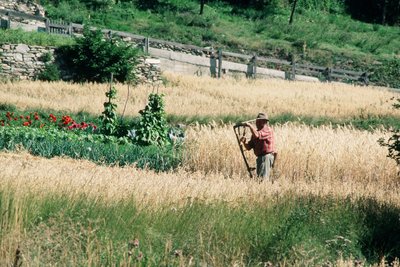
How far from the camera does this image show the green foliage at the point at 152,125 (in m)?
18.1

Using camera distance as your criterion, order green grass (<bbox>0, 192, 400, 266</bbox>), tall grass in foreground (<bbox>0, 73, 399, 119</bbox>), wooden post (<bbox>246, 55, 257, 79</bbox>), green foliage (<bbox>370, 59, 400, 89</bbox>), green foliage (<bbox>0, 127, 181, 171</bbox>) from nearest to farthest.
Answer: green grass (<bbox>0, 192, 400, 266</bbox>) → green foliage (<bbox>0, 127, 181, 171</bbox>) → tall grass in foreground (<bbox>0, 73, 399, 119</bbox>) → wooden post (<bbox>246, 55, 257, 79</bbox>) → green foliage (<bbox>370, 59, 400, 89</bbox>)

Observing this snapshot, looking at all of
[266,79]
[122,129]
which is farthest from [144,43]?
[122,129]

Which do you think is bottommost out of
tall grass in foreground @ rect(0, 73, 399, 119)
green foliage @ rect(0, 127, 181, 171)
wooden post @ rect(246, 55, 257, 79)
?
wooden post @ rect(246, 55, 257, 79)

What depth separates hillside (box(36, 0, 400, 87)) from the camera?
45.8m

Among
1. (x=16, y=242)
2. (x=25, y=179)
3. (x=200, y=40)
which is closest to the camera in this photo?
(x=16, y=242)

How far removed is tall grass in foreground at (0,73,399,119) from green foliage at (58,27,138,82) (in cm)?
125

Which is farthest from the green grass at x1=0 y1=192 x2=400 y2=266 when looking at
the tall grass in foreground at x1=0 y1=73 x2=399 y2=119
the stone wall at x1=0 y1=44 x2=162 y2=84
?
the stone wall at x1=0 y1=44 x2=162 y2=84

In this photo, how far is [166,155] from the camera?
16578 millimetres

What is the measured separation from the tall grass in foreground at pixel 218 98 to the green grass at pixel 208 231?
14397mm

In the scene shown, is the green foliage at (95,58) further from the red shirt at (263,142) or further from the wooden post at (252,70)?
the red shirt at (263,142)

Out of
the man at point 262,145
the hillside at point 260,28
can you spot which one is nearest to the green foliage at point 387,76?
the hillside at point 260,28

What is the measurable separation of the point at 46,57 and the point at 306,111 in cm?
1032

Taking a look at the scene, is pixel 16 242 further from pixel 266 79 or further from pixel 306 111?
pixel 266 79

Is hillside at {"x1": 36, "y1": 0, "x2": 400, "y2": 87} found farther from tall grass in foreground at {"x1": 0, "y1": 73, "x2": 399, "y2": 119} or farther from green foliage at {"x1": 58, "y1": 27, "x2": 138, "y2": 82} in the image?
tall grass in foreground at {"x1": 0, "y1": 73, "x2": 399, "y2": 119}
